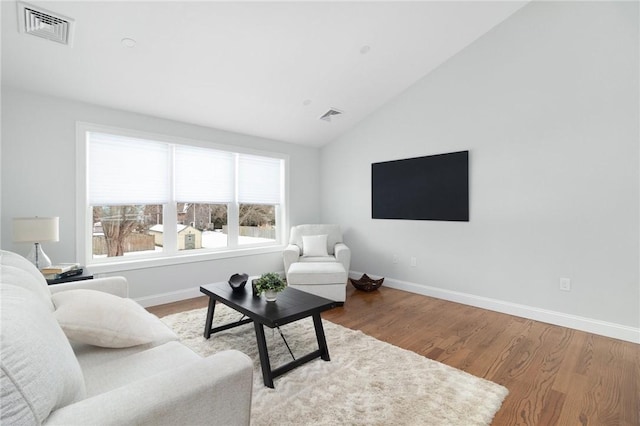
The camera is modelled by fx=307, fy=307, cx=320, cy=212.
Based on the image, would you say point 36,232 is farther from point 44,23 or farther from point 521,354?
point 521,354

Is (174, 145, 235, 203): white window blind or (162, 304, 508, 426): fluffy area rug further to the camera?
(174, 145, 235, 203): white window blind

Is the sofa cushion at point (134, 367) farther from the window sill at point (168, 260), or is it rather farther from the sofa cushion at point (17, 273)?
the window sill at point (168, 260)

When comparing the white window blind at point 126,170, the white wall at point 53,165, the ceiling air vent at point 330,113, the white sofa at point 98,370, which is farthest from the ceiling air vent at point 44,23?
the ceiling air vent at point 330,113

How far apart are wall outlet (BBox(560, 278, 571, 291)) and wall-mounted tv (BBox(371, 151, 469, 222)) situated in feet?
3.64

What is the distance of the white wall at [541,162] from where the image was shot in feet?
9.20

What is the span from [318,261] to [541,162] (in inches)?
111

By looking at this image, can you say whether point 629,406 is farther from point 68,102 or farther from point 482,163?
point 68,102

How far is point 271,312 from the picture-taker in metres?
2.21

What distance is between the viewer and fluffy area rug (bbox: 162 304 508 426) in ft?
5.69

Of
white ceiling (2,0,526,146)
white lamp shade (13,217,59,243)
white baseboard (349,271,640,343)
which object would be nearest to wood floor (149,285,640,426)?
white baseboard (349,271,640,343)

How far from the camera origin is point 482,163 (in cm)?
364

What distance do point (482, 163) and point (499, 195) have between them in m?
0.43

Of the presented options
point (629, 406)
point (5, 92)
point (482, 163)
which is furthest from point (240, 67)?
point (629, 406)

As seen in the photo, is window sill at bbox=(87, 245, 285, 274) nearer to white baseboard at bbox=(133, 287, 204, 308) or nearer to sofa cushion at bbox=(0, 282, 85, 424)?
white baseboard at bbox=(133, 287, 204, 308)
